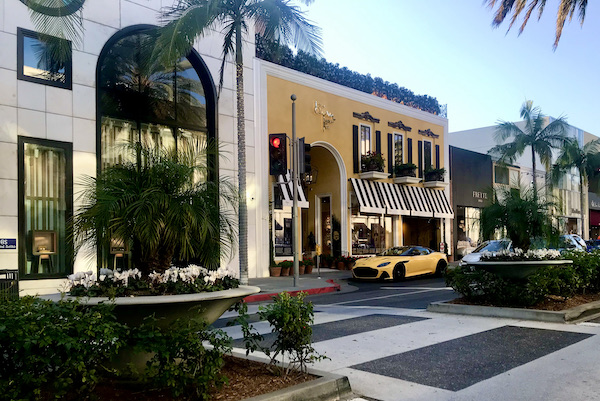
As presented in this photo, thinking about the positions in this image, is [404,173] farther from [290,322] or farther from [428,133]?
[290,322]

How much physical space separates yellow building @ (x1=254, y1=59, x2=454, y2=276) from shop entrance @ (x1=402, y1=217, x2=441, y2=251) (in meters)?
0.06

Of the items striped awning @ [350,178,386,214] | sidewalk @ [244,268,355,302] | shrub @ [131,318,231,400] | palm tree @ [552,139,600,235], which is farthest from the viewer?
palm tree @ [552,139,600,235]

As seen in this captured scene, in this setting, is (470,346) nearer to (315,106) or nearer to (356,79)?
(315,106)

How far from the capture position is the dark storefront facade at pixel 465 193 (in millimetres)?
35700

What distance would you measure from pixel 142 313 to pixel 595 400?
4348mm

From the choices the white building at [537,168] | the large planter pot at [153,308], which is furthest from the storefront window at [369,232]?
the large planter pot at [153,308]

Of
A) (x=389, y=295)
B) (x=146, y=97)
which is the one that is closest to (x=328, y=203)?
(x=146, y=97)

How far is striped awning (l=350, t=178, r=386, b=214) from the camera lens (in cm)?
2762

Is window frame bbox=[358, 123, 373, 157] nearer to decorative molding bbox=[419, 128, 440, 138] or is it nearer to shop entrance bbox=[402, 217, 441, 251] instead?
decorative molding bbox=[419, 128, 440, 138]

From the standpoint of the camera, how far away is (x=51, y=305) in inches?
170

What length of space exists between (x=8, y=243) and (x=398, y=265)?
13.0 meters

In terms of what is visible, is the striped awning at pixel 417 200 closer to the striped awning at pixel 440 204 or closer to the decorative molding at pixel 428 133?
the striped awning at pixel 440 204

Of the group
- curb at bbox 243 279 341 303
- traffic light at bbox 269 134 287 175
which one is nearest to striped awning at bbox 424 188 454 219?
curb at bbox 243 279 341 303

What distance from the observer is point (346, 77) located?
2853 centimetres
